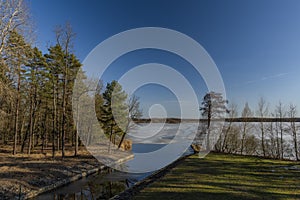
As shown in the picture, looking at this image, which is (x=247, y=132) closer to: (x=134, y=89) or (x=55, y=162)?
(x=134, y=89)

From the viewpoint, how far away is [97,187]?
10.7m

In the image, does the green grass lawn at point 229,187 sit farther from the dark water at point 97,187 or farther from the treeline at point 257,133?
the treeline at point 257,133

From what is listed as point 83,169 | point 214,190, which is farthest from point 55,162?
point 214,190

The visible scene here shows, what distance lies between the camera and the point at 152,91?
2919 centimetres

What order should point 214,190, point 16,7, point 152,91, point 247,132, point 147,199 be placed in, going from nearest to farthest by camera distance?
point 147,199 → point 214,190 → point 16,7 → point 247,132 → point 152,91

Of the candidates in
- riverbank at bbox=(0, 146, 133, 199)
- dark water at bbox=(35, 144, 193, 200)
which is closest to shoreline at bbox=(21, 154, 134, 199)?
riverbank at bbox=(0, 146, 133, 199)

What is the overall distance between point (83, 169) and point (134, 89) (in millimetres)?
12513

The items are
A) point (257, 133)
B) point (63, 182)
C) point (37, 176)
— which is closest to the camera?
point (37, 176)

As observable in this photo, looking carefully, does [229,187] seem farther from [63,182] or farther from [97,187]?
[63,182]

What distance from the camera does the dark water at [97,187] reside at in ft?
29.9

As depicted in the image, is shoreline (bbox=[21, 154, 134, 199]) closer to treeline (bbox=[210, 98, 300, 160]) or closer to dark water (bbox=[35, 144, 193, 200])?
dark water (bbox=[35, 144, 193, 200])

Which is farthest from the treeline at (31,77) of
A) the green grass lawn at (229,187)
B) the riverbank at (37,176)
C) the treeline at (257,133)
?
the treeline at (257,133)

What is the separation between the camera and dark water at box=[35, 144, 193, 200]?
9127 millimetres

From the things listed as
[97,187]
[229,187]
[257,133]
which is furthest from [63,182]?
[257,133]
